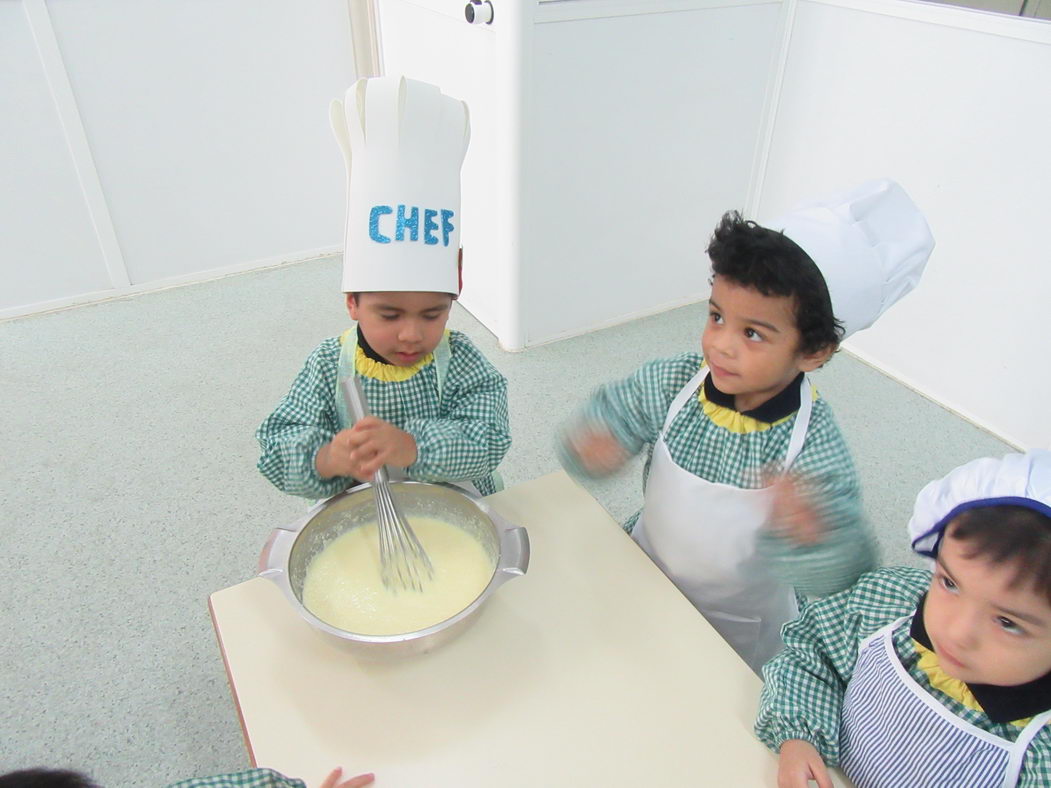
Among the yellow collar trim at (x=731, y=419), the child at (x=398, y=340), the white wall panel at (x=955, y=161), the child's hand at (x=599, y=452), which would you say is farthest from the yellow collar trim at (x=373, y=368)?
the white wall panel at (x=955, y=161)

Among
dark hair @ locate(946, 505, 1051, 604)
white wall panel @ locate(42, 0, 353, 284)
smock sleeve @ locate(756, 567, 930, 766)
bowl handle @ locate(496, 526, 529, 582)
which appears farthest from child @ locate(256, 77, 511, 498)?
white wall panel @ locate(42, 0, 353, 284)

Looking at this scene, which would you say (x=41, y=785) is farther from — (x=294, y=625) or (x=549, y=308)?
(x=549, y=308)

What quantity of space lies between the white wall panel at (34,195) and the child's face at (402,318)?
172 centimetres

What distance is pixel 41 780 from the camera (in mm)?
457

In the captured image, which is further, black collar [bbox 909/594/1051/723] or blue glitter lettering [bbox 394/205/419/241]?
blue glitter lettering [bbox 394/205/419/241]

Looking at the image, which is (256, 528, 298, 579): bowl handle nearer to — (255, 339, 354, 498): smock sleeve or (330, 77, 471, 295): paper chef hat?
(255, 339, 354, 498): smock sleeve

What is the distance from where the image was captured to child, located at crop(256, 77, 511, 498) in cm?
73

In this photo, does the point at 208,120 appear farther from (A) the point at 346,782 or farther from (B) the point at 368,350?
(A) the point at 346,782

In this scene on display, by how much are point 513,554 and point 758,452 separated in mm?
305

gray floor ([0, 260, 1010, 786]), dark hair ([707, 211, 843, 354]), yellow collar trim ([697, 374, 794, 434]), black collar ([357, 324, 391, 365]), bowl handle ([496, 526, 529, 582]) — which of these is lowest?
gray floor ([0, 260, 1010, 786])

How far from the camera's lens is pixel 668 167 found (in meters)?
1.96

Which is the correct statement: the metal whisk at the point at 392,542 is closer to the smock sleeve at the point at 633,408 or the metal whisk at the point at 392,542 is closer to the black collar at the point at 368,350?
the black collar at the point at 368,350

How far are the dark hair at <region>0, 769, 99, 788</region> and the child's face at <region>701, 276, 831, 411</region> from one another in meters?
0.64

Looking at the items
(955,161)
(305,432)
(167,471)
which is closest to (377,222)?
(305,432)
